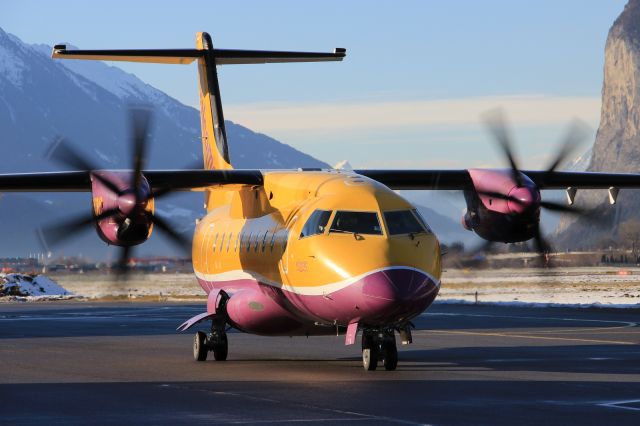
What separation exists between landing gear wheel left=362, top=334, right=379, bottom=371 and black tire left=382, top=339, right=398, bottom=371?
0.47 feet

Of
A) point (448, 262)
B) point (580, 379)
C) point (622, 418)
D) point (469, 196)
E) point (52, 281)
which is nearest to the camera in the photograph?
point (622, 418)

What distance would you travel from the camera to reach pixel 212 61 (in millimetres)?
32156

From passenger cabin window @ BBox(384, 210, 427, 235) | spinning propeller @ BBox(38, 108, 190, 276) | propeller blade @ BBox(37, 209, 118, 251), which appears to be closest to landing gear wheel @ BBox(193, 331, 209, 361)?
spinning propeller @ BBox(38, 108, 190, 276)

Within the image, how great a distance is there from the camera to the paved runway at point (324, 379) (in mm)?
16344

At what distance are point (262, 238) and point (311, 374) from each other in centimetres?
346

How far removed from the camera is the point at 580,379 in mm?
20719

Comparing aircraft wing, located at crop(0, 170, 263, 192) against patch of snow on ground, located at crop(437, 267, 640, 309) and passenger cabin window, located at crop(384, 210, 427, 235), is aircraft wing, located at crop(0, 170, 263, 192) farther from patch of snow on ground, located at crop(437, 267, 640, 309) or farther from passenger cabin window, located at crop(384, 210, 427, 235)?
patch of snow on ground, located at crop(437, 267, 640, 309)

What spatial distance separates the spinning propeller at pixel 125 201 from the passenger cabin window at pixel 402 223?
16.4 feet

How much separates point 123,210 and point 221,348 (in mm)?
3565

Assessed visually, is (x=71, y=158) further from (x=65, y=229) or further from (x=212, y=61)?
(x=212, y=61)

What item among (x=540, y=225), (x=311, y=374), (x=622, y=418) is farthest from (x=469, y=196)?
(x=622, y=418)

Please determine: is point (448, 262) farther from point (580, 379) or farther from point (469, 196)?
point (580, 379)

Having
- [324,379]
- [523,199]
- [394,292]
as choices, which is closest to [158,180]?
[324,379]

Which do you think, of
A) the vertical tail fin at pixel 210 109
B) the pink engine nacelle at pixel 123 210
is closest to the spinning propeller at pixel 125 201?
the pink engine nacelle at pixel 123 210
